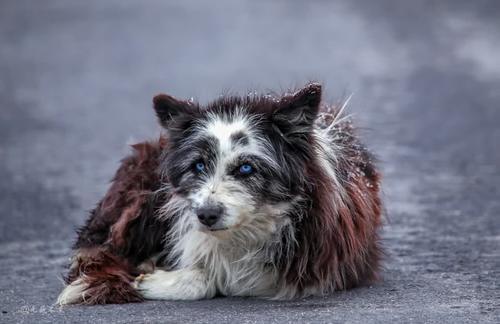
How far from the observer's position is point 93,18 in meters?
28.9

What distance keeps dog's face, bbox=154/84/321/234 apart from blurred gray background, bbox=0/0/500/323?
1.97ft

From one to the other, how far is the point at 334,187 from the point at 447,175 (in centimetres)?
529

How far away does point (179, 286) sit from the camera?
6.77m

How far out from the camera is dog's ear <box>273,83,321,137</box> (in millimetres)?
6469

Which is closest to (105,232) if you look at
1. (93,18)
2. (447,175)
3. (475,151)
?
(447,175)

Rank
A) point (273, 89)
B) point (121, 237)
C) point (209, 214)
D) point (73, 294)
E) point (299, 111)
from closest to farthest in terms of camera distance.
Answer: point (209, 214), point (299, 111), point (73, 294), point (121, 237), point (273, 89)

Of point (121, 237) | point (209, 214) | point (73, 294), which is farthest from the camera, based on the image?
point (121, 237)

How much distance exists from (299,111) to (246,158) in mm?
431

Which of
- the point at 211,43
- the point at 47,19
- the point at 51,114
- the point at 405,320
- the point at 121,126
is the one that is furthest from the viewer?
the point at 47,19

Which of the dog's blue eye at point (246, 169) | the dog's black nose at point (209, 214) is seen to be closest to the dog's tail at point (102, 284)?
the dog's black nose at point (209, 214)

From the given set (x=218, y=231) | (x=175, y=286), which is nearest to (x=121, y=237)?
(x=175, y=286)

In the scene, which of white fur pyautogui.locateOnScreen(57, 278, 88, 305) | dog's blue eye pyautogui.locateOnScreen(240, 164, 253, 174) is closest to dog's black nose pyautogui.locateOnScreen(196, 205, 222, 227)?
dog's blue eye pyautogui.locateOnScreen(240, 164, 253, 174)

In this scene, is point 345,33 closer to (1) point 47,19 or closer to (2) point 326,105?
(1) point 47,19

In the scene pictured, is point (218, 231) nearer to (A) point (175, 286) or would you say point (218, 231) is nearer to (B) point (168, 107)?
(A) point (175, 286)
